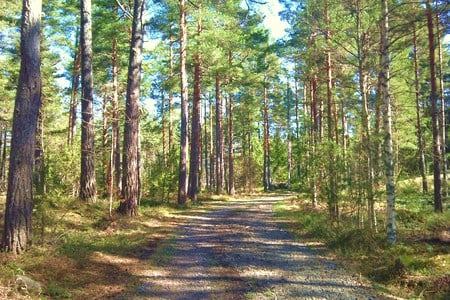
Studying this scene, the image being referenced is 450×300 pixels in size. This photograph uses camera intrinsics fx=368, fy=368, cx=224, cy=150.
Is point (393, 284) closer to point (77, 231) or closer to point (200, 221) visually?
point (77, 231)

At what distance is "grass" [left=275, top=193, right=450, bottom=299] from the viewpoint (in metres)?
6.23

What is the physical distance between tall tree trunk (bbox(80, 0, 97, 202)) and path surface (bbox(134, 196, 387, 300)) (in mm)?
3828

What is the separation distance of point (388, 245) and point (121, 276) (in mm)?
5889

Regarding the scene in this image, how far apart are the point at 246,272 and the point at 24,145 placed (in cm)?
471

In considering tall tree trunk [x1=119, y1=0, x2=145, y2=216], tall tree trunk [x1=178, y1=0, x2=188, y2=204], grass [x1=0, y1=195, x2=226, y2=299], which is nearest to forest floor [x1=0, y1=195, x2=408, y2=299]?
grass [x1=0, y1=195, x2=226, y2=299]

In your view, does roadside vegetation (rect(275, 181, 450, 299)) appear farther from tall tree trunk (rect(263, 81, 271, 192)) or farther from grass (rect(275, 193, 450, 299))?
tall tree trunk (rect(263, 81, 271, 192))

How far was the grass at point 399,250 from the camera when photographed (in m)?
6.23

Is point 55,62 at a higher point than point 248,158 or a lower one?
higher

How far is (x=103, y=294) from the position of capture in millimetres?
5672

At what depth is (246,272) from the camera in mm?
6977

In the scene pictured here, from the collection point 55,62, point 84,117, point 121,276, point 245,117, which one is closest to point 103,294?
point 121,276

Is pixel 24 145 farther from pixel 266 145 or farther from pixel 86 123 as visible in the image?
pixel 266 145

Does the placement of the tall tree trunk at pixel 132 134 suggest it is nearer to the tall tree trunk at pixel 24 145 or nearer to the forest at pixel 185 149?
the forest at pixel 185 149

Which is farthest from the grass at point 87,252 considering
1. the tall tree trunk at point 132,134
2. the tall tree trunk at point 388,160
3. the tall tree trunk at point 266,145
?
the tall tree trunk at point 266,145
